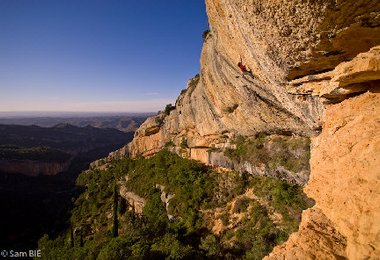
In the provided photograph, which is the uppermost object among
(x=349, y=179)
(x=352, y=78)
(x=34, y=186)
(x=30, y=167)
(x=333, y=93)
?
(x=352, y=78)

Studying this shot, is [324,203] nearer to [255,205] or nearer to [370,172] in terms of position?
[370,172]

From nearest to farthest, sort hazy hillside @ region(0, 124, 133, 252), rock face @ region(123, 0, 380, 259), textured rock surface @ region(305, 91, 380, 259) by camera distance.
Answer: textured rock surface @ region(305, 91, 380, 259), rock face @ region(123, 0, 380, 259), hazy hillside @ region(0, 124, 133, 252)

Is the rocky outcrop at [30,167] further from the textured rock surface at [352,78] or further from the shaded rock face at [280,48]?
the textured rock surface at [352,78]

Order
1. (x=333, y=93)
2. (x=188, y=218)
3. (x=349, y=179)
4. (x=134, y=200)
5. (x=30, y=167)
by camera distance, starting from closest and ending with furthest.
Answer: (x=349, y=179)
(x=333, y=93)
(x=188, y=218)
(x=134, y=200)
(x=30, y=167)

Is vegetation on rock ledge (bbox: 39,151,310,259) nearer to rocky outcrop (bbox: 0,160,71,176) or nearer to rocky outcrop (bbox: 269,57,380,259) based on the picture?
rocky outcrop (bbox: 269,57,380,259)

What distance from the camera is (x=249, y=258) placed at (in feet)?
61.9

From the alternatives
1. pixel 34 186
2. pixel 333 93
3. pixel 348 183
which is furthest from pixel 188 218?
pixel 34 186

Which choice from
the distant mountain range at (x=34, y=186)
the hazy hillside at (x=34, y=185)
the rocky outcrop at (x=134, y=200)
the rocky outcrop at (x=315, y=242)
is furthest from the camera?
the hazy hillside at (x=34, y=185)

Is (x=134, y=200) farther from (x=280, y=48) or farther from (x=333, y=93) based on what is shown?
(x=333, y=93)

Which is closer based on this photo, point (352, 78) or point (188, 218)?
point (352, 78)

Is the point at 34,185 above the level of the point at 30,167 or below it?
below

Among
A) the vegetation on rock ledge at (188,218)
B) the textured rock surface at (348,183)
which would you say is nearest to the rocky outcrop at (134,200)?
the vegetation on rock ledge at (188,218)

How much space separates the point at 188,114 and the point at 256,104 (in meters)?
18.6

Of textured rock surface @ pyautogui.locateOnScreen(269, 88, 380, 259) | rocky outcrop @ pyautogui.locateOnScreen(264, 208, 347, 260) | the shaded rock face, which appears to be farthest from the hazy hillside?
textured rock surface @ pyautogui.locateOnScreen(269, 88, 380, 259)
